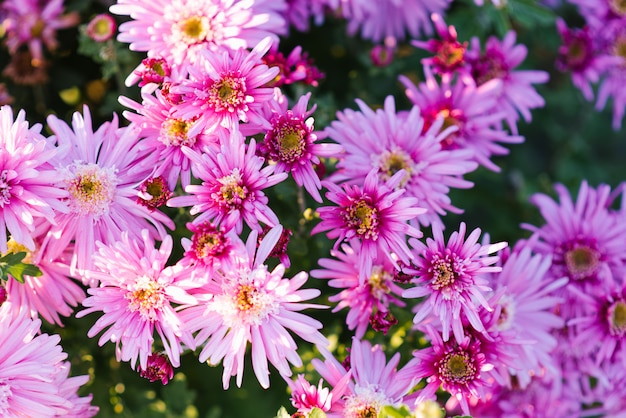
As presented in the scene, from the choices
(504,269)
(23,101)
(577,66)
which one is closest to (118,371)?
(23,101)

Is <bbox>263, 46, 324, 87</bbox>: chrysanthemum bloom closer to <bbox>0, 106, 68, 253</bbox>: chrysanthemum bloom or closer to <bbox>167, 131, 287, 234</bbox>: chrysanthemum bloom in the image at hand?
<bbox>167, 131, 287, 234</bbox>: chrysanthemum bloom

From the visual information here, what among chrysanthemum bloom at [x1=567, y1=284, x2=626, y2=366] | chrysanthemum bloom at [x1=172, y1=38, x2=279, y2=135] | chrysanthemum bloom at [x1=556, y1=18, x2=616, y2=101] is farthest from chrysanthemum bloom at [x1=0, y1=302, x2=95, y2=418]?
chrysanthemum bloom at [x1=556, y1=18, x2=616, y2=101]

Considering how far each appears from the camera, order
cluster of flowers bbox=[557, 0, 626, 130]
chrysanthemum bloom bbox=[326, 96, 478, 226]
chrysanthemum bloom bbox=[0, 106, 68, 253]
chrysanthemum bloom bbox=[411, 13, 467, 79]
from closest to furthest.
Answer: chrysanthemum bloom bbox=[0, 106, 68, 253]
chrysanthemum bloom bbox=[326, 96, 478, 226]
chrysanthemum bloom bbox=[411, 13, 467, 79]
cluster of flowers bbox=[557, 0, 626, 130]

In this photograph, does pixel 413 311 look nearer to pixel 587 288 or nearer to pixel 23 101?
pixel 587 288

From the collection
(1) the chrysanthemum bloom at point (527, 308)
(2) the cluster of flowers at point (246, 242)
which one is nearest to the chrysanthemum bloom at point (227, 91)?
(2) the cluster of flowers at point (246, 242)

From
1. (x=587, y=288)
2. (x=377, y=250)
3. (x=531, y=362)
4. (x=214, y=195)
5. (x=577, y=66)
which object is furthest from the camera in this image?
(x=577, y=66)
